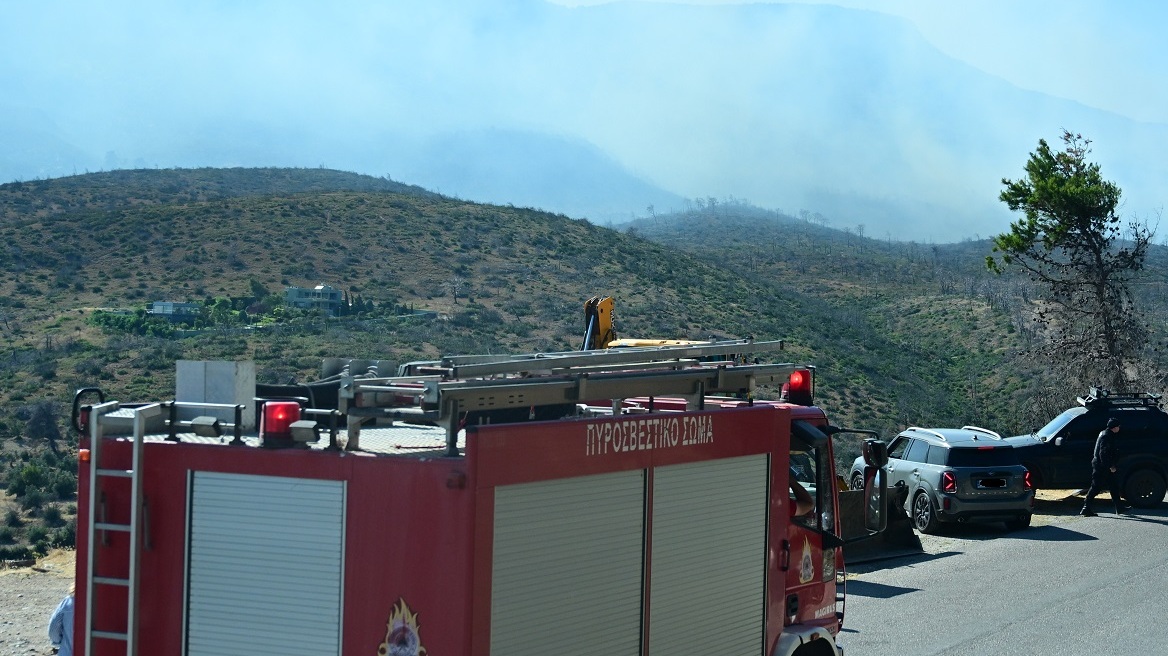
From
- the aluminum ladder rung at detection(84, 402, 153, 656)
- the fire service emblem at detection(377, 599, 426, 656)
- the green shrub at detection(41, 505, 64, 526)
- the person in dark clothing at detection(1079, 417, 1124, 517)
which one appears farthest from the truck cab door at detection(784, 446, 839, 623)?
the green shrub at detection(41, 505, 64, 526)

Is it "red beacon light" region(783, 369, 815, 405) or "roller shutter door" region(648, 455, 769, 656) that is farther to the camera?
"red beacon light" region(783, 369, 815, 405)

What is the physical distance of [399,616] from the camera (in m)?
4.73

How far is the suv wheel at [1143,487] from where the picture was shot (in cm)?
1948

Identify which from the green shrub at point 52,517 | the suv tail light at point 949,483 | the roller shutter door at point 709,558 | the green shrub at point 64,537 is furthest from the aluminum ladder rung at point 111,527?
the green shrub at point 52,517

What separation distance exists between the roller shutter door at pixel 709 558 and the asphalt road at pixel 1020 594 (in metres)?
4.28

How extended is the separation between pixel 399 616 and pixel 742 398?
12.7ft

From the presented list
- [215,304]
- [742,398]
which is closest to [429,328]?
[215,304]

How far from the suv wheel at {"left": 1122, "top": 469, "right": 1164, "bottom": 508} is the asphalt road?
4.01 feet

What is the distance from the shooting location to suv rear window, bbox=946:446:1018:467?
56.9 feet

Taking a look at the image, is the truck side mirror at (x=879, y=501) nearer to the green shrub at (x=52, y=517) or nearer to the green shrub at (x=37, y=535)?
the green shrub at (x=37, y=535)

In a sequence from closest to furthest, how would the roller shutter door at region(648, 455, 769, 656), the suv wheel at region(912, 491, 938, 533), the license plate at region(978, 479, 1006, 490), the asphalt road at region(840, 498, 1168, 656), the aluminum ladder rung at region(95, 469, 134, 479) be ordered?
the aluminum ladder rung at region(95, 469, 134, 479) → the roller shutter door at region(648, 455, 769, 656) → the asphalt road at region(840, 498, 1168, 656) → the license plate at region(978, 479, 1006, 490) → the suv wheel at region(912, 491, 938, 533)

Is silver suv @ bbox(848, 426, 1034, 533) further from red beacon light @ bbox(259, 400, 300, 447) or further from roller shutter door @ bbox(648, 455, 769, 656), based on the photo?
red beacon light @ bbox(259, 400, 300, 447)

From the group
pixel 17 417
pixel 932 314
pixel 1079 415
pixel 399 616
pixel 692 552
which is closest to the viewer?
pixel 399 616

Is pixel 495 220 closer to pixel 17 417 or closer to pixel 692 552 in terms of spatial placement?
pixel 17 417
